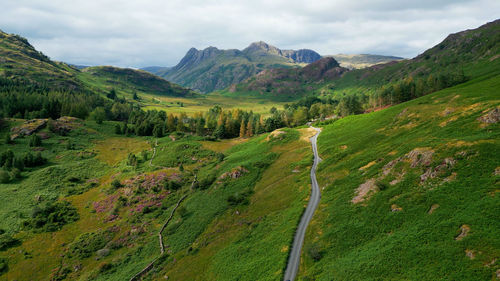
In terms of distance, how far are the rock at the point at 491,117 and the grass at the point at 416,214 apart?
1878 mm

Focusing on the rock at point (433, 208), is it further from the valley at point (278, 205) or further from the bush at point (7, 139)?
the bush at point (7, 139)

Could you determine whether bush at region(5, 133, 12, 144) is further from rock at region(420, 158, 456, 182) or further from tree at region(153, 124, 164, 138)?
rock at region(420, 158, 456, 182)

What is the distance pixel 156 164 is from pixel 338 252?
88.2 metres

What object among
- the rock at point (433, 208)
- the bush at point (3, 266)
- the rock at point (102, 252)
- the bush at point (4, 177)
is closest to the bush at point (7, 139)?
the bush at point (4, 177)

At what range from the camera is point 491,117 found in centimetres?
5247

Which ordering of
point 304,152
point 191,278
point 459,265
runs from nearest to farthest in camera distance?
point 459,265 < point 191,278 < point 304,152

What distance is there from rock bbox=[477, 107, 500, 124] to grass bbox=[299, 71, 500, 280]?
1.88m

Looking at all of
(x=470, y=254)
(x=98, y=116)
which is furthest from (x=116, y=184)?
(x=98, y=116)

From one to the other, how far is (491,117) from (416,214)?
123 feet

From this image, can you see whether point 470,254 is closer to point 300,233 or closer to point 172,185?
point 300,233

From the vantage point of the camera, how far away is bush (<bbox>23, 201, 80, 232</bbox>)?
216 feet

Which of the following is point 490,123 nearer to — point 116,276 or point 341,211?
point 341,211

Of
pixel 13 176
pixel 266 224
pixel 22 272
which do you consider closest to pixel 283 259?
pixel 266 224

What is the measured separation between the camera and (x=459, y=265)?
86.3 feet
